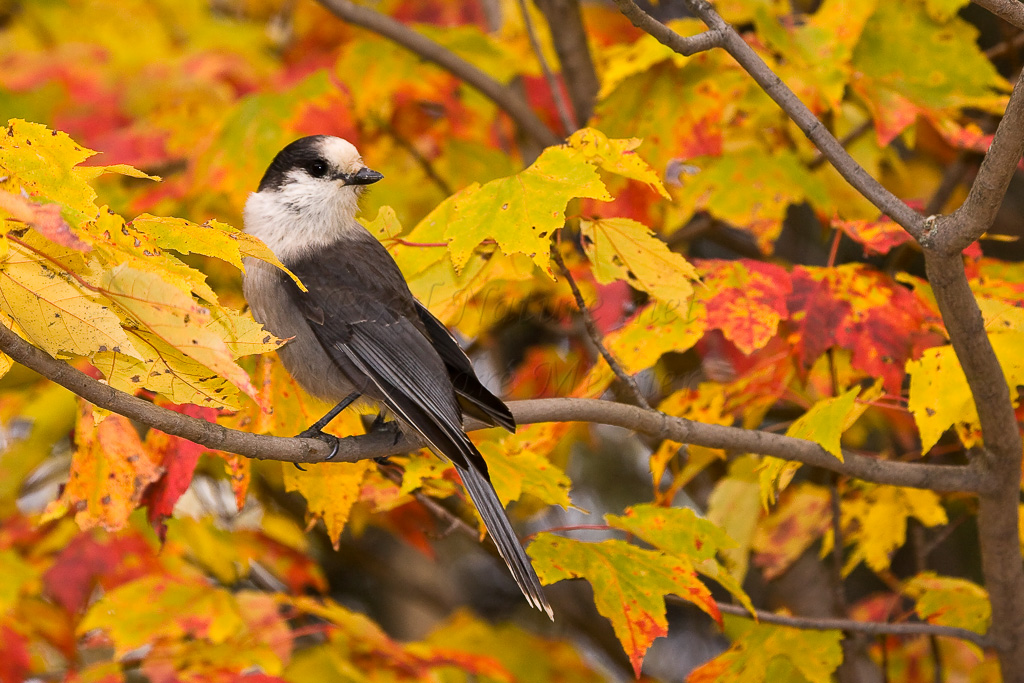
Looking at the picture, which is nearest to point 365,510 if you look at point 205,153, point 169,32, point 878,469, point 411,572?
point 411,572

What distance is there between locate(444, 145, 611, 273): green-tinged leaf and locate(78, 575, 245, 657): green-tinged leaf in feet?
5.12

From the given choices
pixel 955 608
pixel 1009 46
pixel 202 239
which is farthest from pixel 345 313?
pixel 1009 46

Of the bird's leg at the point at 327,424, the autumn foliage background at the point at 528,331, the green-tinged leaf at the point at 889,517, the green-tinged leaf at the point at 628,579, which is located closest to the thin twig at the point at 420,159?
the autumn foliage background at the point at 528,331

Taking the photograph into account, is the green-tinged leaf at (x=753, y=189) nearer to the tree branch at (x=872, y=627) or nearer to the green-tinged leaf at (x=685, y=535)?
the green-tinged leaf at (x=685, y=535)

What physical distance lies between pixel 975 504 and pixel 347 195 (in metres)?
2.05

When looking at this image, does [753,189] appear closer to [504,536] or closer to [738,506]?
[738,506]

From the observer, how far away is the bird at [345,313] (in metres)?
2.14

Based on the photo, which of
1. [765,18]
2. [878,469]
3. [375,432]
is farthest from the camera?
[765,18]

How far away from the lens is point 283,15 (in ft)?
17.5

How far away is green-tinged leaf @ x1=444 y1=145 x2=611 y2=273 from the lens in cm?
174

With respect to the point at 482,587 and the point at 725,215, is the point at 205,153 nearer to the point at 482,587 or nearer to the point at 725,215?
the point at 725,215

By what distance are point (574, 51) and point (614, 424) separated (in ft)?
5.38

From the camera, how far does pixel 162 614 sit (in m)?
2.75

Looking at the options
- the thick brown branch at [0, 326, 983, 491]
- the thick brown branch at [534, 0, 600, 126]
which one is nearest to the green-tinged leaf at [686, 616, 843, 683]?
the thick brown branch at [0, 326, 983, 491]
